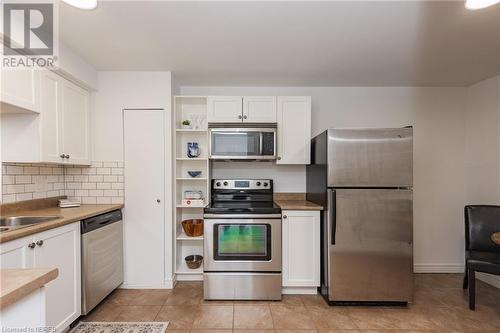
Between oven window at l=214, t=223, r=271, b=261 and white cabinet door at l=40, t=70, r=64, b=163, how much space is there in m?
1.56

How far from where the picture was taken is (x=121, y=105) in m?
2.82

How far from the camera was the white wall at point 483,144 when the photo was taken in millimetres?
2916

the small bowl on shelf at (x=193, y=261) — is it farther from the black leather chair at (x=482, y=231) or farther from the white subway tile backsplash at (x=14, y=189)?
the black leather chair at (x=482, y=231)

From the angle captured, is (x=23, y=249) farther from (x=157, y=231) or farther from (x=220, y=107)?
(x=220, y=107)

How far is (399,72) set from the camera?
9.23 feet

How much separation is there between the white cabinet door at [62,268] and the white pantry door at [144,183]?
2.42 ft

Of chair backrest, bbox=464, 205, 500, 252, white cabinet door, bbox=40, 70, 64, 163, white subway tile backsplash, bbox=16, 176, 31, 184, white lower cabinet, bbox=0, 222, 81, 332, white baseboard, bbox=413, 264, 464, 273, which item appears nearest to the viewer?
white lower cabinet, bbox=0, 222, 81, 332

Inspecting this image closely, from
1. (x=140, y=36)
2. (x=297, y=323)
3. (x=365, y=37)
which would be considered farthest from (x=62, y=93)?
(x=297, y=323)

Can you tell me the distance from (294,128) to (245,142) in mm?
597

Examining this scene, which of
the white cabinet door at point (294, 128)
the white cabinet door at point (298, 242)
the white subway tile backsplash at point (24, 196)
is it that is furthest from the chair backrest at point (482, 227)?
the white subway tile backsplash at point (24, 196)

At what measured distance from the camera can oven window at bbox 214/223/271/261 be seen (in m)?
2.59

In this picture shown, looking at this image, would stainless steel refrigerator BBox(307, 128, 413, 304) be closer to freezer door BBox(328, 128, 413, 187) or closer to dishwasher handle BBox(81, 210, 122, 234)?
freezer door BBox(328, 128, 413, 187)

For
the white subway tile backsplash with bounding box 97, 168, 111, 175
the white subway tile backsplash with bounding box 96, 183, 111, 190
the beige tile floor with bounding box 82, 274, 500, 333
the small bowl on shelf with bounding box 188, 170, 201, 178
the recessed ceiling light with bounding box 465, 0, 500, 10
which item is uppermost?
the recessed ceiling light with bounding box 465, 0, 500, 10

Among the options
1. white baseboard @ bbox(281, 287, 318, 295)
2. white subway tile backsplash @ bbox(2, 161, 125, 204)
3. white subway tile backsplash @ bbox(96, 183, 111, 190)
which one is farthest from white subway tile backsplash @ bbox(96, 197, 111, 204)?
white baseboard @ bbox(281, 287, 318, 295)
